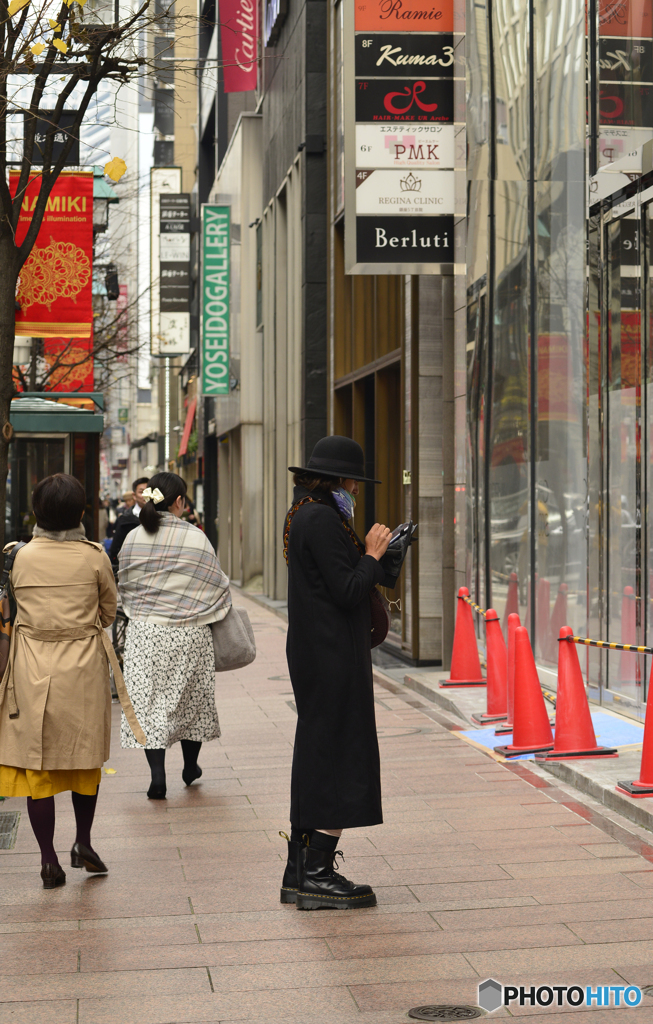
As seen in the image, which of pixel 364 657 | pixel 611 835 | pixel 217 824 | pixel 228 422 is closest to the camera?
pixel 364 657

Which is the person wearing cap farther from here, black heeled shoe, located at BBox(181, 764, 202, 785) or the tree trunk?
the tree trunk

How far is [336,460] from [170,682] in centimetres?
306

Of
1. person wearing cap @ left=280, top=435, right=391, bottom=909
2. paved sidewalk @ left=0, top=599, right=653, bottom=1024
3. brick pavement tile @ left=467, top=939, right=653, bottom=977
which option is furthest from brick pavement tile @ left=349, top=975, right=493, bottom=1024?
person wearing cap @ left=280, top=435, right=391, bottom=909

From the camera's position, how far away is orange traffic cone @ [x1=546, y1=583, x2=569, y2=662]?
11.1 metres

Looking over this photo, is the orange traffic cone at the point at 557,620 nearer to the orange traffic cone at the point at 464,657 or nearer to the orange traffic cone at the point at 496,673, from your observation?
the orange traffic cone at the point at 464,657

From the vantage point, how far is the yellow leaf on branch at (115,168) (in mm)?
8508

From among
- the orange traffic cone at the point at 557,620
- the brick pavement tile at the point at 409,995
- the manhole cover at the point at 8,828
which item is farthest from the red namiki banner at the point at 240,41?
the brick pavement tile at the point at 409,995

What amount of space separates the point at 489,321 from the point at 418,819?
21.7 feet

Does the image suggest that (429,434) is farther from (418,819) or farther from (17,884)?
(17,884)

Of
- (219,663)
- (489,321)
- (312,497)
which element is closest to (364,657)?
(312,497)

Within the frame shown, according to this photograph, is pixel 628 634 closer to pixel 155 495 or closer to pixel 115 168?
pixel 155 495

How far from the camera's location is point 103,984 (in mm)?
4664

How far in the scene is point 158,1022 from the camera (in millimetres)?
4293

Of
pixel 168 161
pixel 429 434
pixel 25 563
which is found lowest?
pixel 25 563
